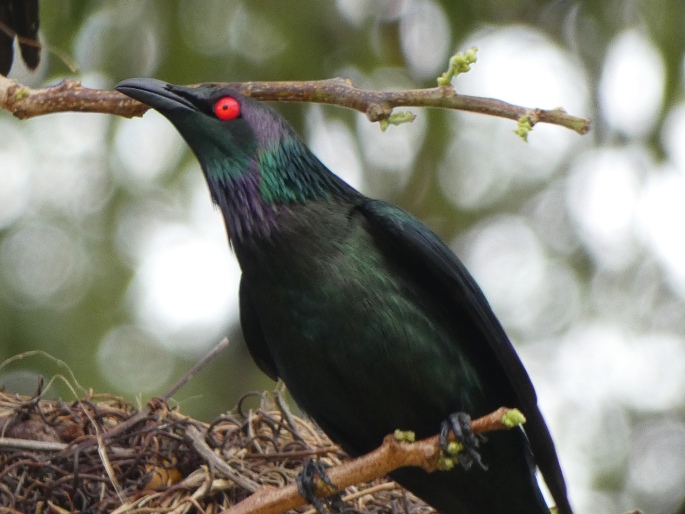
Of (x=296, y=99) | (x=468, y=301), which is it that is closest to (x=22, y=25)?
(x=296, y=99)

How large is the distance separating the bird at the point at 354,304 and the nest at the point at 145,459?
25 cm

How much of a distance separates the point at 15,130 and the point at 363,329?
414 cm

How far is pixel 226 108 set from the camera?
372 centimetres

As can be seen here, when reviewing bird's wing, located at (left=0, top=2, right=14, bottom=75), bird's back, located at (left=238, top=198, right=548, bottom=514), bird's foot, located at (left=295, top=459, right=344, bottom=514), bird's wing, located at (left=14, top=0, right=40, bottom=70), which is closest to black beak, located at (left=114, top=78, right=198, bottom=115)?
bird's back, located at (left=238, top=198, right=548, bottom=514)

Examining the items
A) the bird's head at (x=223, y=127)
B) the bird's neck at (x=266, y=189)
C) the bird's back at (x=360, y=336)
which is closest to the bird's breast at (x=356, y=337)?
the bird's back at (x=360, y=336)

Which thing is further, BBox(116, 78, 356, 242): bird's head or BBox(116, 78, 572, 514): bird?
BBox(116, 78, 356, 242): bird's head

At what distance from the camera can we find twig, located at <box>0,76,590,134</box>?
3059 mm

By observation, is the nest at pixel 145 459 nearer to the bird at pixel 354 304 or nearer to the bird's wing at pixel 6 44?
the bird at pixel 354 304

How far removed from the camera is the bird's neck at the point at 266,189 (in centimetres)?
369

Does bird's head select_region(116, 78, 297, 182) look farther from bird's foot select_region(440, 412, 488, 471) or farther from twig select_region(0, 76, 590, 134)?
bird's foot select_region(440, 412, 488, 471)

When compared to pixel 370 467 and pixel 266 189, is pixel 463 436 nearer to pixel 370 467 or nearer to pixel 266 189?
pixel 370 467

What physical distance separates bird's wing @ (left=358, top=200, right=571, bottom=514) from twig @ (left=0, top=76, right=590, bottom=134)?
544 mm

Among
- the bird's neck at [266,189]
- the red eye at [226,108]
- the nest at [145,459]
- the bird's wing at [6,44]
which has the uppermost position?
the bird's wing at [6,44]

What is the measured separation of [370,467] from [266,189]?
44.5 inches
